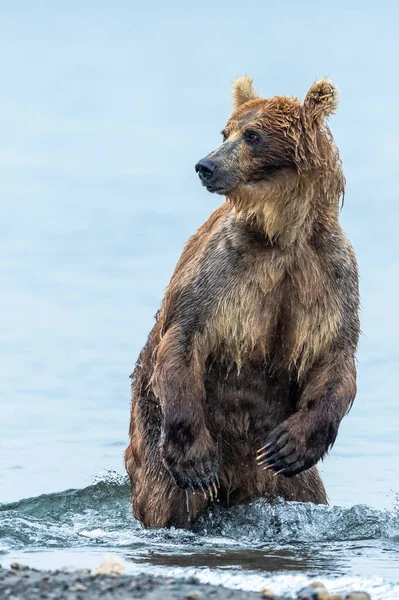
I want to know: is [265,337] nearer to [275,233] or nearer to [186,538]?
[275,233]

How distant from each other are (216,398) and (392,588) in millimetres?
3317

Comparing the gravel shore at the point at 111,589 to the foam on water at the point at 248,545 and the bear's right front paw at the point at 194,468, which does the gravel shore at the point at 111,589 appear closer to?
the foam on water at the point at 248,545

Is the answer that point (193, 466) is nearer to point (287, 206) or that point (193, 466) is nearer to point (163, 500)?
point (163, 500)

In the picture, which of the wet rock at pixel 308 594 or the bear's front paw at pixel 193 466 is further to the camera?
the bear's front paw at pixel 193 466

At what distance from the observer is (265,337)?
36.8ft

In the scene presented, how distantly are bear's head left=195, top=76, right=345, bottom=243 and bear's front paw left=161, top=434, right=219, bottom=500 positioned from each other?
1.76 meters

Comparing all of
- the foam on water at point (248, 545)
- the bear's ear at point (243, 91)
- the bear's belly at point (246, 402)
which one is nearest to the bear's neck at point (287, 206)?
the bear's ear at point (243, 91)

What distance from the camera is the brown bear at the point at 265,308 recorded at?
1095 cm

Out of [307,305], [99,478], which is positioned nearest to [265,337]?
[307,305]

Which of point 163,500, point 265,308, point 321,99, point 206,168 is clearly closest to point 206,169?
point 206,168

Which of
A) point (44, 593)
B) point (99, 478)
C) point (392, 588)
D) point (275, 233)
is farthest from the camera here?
point (99, 478)

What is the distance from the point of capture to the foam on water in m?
8.95

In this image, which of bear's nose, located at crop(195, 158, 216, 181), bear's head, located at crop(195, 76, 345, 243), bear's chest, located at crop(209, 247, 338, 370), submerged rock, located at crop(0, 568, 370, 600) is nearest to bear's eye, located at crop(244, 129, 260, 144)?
bear's head, located at crop(195, 76, 345, 243)

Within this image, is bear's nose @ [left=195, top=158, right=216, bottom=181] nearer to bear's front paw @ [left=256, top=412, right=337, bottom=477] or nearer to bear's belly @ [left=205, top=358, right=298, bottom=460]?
bear's belly @ [left=205, top=358, right=298, bottom=460]
